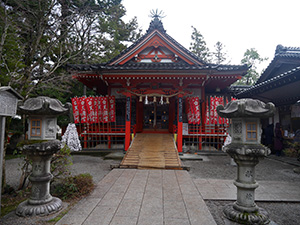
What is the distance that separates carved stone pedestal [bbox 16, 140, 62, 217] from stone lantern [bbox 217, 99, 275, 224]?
361 centimetres

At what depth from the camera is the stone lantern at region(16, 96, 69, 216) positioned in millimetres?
3734

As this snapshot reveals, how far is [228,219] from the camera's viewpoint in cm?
357

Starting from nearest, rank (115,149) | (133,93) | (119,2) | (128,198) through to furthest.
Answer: (128,198) < (133,93) < (115,149) < (119,2)

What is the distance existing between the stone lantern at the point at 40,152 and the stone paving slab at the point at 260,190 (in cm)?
370

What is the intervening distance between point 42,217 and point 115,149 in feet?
28.4

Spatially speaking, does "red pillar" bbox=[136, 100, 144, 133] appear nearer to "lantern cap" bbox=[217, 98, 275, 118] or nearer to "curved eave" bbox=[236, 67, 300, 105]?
"curved eave" bbox=[236, 67, 300, 105]

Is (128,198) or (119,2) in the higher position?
(119,2)

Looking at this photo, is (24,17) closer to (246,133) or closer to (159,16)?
(159,16)

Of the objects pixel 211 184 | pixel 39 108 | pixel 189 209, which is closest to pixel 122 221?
pixel 189 209

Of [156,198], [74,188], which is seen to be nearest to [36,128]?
A: [74,188]

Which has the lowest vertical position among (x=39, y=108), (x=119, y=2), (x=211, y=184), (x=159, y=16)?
(x=211, y=184)

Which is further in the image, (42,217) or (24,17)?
(24,17)

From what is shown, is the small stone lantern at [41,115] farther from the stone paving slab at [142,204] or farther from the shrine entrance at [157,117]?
the shrine entrance at [157,117]

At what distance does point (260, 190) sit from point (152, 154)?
484 centimetres
